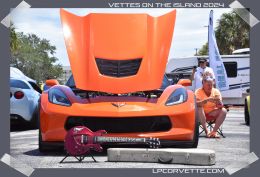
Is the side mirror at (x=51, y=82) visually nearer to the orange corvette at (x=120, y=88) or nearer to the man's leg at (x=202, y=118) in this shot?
the orange corvette at (x=120, y=88)

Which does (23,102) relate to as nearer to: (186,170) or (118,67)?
(118,67)

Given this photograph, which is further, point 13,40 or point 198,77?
point 198,77

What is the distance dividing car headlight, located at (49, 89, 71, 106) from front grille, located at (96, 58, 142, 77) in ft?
1.61

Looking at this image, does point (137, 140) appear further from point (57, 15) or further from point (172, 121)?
point (57, 15)

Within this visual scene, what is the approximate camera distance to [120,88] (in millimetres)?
6320

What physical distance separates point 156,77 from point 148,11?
2.33ft

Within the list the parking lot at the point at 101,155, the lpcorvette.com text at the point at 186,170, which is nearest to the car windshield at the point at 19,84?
the parking lot at the point at 101,155

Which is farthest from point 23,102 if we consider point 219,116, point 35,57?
point 219,116

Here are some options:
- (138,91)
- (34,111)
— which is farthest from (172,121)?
(34,111)

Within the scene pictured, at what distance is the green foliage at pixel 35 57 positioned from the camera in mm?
6465

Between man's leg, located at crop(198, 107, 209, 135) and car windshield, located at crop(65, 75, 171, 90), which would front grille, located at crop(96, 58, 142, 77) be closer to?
car windshield, located at crop(65, 75, 171, 90)

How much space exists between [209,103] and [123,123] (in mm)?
2378

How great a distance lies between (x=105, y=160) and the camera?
20.0 feet

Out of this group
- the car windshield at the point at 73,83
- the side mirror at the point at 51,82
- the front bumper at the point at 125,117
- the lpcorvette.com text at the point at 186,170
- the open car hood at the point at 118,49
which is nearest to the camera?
the lpcorvette.com text at the point at 186,170
